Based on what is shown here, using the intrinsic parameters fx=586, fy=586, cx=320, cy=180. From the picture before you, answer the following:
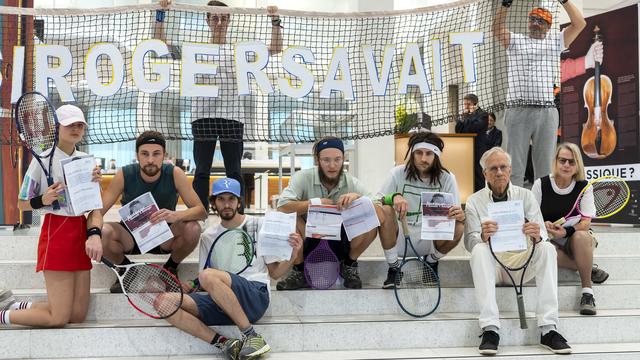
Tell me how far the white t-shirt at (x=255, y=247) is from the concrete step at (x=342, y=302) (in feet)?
1.06

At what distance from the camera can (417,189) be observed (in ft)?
15.0

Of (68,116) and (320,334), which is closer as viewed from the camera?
(68,116)

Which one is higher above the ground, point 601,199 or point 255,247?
point 601,199

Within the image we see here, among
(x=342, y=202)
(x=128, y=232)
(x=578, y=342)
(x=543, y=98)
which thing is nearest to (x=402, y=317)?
(x=342, y=202)

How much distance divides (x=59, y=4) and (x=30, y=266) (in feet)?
28.9

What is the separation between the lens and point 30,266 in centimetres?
443

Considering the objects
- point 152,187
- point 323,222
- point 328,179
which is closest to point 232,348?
point 323,222

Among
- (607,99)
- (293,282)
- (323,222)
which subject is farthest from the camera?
(607,99)

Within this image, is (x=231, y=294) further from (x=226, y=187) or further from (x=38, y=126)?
(x=38, y=126)

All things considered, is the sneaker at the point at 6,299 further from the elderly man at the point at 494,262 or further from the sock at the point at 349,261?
the elderly man at the point at 494,262

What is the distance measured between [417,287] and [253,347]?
134 cm

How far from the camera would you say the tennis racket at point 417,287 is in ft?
14.0

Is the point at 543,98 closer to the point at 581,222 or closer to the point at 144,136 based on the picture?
the point at 581,222

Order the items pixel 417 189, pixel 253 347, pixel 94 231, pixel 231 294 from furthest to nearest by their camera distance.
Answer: pixel 417 189 < pixel 94 231 < pixel 231 294 < pixel 253 347
